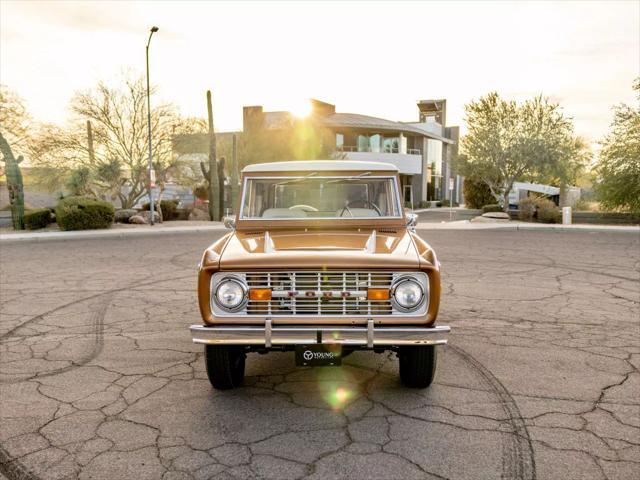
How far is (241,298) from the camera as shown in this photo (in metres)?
3.92

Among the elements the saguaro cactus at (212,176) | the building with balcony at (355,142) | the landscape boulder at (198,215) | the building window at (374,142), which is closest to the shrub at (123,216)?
the saguaro cactus at (212,176)

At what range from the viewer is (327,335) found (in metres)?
3.77

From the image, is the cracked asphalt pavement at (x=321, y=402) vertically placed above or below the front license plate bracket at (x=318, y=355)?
below

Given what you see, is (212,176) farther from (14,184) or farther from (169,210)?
(14,184)

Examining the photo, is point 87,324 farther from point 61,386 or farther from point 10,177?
point 10,177

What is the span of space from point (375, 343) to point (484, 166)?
3479 centimetres

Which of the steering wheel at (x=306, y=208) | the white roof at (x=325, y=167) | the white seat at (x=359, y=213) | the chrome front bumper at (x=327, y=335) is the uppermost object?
the white roof at (x=325, y=167)

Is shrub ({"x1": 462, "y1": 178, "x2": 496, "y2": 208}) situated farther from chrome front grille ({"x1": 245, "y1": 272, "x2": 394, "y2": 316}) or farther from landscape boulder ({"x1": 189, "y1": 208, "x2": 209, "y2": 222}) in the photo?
chrome front grille ({"x1": 245, "y1": 272, "x2": 394, "y2": 316})

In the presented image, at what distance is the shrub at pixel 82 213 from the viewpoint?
21719 millimetres

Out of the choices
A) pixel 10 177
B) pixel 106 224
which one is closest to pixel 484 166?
pixel 106 224

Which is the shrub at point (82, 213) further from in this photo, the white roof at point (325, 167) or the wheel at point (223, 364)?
the wheel at point (223, 364)

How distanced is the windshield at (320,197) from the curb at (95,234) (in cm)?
1241

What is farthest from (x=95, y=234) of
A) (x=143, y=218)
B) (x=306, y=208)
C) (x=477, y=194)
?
(x=477, y=194)

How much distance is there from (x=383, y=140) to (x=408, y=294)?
158 ft
